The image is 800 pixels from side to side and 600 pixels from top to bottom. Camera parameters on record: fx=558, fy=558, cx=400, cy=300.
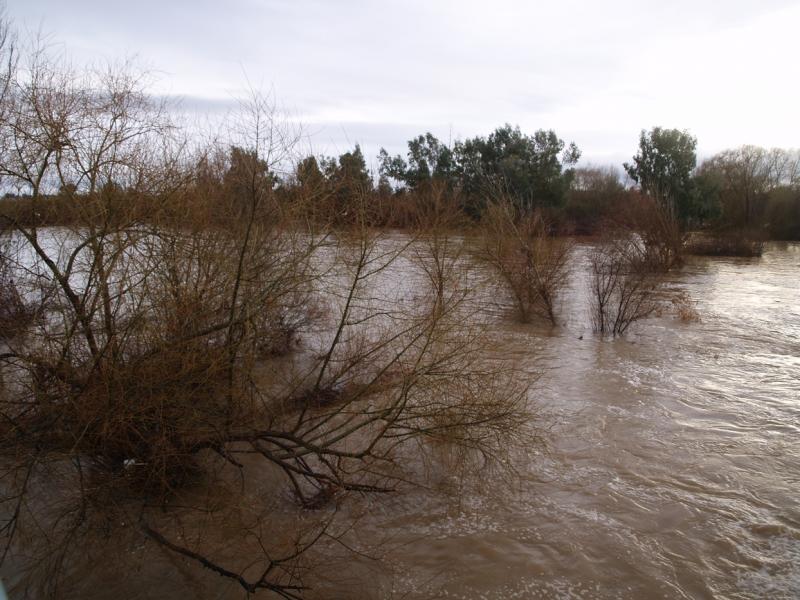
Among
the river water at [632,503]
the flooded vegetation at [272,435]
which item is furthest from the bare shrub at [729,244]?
the flooded vegetation at [272,435]

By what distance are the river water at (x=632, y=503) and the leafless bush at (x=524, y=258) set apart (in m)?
3.12

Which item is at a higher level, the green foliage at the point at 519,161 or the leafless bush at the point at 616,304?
the green foliage at the point at 519,161

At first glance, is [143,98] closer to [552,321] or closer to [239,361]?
[239,361]

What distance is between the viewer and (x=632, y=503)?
5.98 metres

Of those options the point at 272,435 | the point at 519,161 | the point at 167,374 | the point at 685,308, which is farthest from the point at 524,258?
the point at 519,161

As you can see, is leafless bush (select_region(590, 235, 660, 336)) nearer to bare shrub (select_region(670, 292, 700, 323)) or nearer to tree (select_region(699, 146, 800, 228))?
bare shrub (select_region(670, 292, 700, 323))

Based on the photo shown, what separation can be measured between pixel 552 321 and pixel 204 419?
10.3 meters

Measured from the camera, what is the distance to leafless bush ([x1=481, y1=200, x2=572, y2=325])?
12969mm

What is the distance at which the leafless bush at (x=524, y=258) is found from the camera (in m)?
13.0

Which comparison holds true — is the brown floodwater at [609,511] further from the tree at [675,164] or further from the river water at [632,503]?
the tree at [675,164]

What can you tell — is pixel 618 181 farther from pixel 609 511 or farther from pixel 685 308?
pixel 609 511

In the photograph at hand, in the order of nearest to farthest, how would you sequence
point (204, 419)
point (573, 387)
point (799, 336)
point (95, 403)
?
1. point (95, 403)
2. point (204, 419)
3. point (573, 387)
4. point (799, 336)

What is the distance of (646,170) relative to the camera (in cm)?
3503

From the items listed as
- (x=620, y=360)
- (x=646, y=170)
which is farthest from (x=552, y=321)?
(x=646, y=170)
